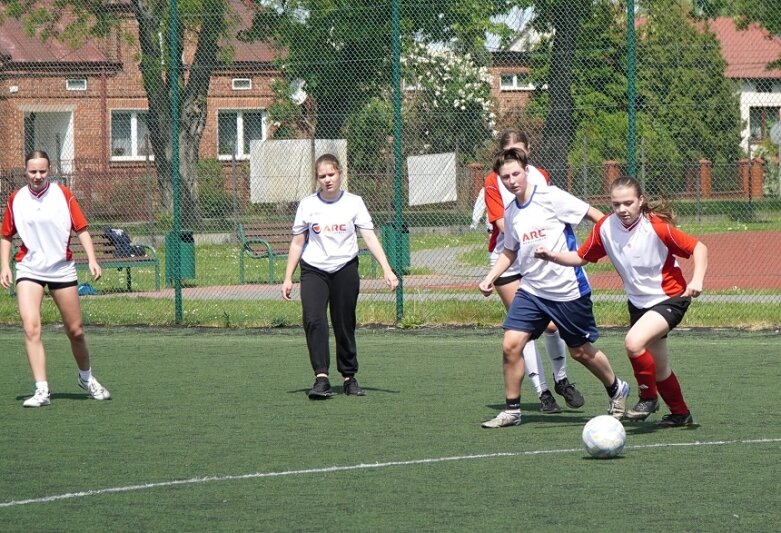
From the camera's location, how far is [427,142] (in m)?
15.5

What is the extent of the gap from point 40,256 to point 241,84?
24.7ft

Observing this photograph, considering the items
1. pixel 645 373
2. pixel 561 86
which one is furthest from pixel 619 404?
pixel 561 86

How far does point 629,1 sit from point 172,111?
535cm

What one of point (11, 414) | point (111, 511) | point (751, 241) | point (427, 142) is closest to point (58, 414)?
point (11, 414)

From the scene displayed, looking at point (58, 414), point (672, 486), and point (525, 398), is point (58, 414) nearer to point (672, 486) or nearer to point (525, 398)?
point (525, 398)

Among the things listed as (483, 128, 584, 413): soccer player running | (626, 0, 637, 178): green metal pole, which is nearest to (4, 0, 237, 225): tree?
(626, 0, 637, 178): green metal pole

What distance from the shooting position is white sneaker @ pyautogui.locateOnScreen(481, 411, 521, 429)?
8.66 meters

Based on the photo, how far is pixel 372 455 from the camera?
25.4ft

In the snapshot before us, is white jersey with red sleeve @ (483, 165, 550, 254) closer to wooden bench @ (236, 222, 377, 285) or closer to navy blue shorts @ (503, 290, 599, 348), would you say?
navy blue shorts @ (503, 290, 599, 348)

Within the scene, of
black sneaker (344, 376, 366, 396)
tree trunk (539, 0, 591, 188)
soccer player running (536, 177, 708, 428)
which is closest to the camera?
soccer player running (536, 177, 708, 428)

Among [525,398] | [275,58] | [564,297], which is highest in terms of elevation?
[275,58]

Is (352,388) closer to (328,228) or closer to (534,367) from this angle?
(328,228)

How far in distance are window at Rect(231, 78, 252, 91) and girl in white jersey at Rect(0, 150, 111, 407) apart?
689 cm

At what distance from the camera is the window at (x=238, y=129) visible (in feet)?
55.9
